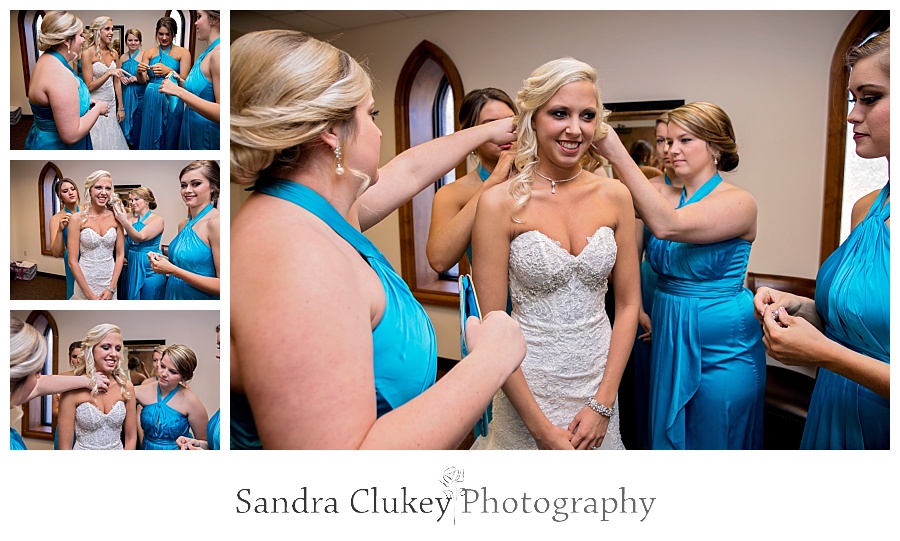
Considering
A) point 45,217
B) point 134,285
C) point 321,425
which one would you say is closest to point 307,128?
point 321,425

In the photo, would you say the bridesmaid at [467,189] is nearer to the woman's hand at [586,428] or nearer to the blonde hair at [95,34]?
the woman's hand at [586,428]

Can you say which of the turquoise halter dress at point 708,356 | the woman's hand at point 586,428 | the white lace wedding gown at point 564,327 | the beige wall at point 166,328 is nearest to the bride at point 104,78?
the beige wall at point 166,328

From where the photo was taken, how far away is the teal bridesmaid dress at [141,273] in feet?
4.25

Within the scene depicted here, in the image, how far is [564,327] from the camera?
5.27ft

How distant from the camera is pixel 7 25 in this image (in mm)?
1324

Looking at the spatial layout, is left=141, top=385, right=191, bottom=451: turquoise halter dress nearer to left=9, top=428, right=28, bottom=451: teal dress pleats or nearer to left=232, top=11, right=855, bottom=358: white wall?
left=9, top=428, right=28, bottom=451: teal dress pleats

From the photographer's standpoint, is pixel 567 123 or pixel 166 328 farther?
pixel 567 123

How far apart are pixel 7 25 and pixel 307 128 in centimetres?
83

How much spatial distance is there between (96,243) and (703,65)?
4.81 ft

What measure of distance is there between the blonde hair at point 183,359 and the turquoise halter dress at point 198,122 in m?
0.42

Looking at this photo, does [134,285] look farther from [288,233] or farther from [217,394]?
Answer: [288,233]

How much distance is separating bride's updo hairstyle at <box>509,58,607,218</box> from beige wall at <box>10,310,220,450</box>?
761 millimetres

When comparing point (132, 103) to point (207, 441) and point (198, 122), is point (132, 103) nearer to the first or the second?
point (198, 122)

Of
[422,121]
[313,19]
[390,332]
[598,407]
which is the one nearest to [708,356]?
[598,407]
